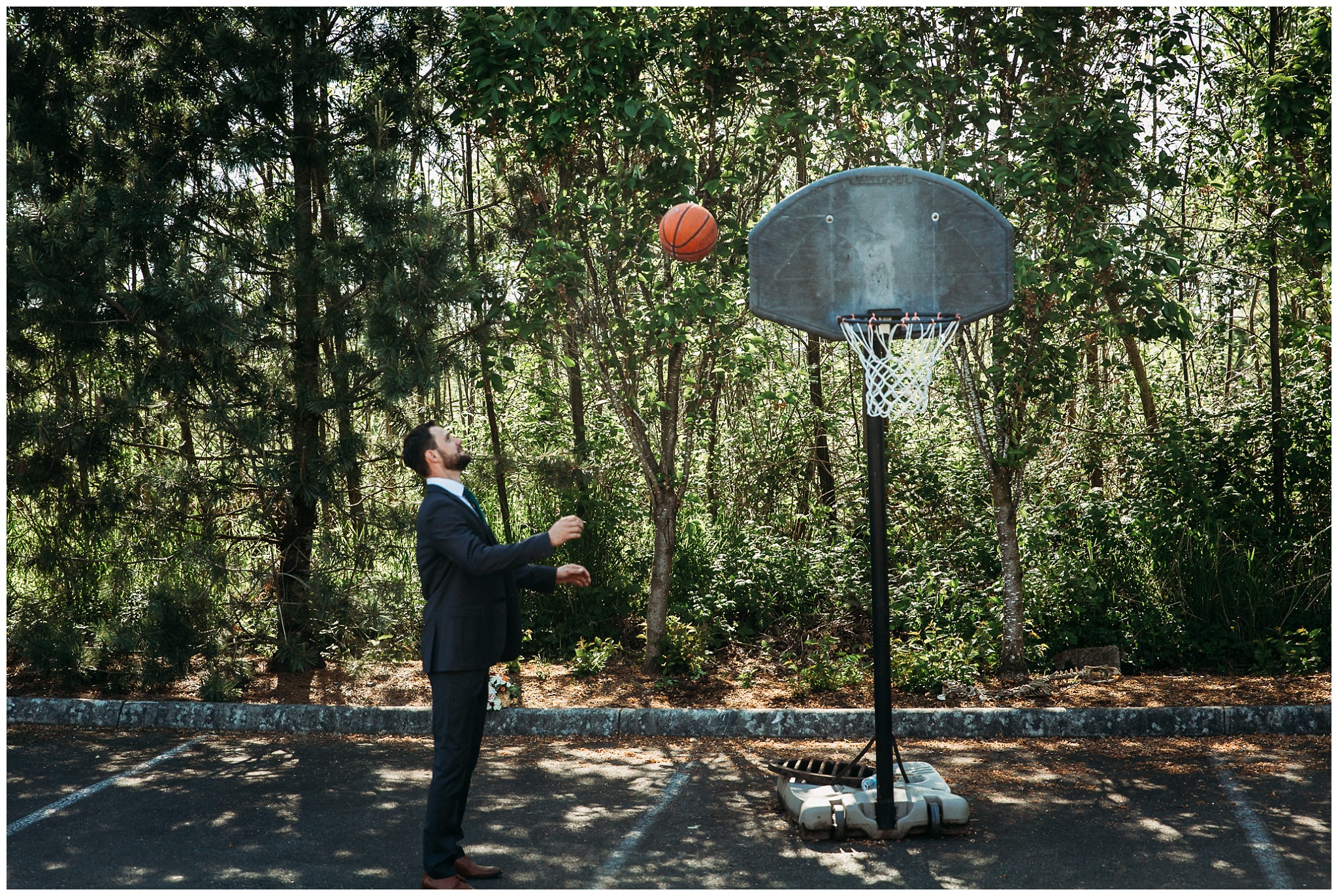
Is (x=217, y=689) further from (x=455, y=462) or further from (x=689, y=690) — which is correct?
(x=455, y=462)

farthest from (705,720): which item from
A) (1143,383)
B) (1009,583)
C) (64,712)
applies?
(1143,383)

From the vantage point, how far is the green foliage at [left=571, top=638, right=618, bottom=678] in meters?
8.26

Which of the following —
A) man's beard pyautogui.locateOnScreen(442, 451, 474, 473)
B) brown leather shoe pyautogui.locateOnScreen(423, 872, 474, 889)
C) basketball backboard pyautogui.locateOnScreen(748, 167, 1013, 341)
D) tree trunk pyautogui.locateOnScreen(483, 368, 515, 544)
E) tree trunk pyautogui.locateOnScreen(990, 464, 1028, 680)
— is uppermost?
basketball backboard pyautogui.locateOnScreen(748, 167, 1013, 341)

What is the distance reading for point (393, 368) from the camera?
7176 mm

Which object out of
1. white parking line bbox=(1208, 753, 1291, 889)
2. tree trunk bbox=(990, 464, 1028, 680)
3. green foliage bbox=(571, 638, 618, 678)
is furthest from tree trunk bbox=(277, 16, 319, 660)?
white parking line bbox=(1208, 753, 1291, 889)

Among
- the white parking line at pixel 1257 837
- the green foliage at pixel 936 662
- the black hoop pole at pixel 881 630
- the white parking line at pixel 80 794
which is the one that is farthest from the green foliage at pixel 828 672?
the white parking line at pixel 80 794

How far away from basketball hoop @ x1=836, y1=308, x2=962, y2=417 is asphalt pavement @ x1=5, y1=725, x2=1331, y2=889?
85.8 inches

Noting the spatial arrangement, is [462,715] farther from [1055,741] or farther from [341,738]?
[1055,741]

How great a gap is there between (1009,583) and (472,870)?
4.76m

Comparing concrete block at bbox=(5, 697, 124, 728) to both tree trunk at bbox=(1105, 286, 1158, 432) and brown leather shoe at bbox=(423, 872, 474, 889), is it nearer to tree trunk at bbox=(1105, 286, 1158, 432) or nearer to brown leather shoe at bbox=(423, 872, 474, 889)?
brown leather shoe at bbox=(423, 872, 474, 889)

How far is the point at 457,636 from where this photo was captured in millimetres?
4602

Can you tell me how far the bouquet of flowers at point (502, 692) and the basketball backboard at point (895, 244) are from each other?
328 centimetres

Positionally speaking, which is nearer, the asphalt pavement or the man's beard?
the asphalt pavement

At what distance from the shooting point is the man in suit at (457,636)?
4.53 metres
